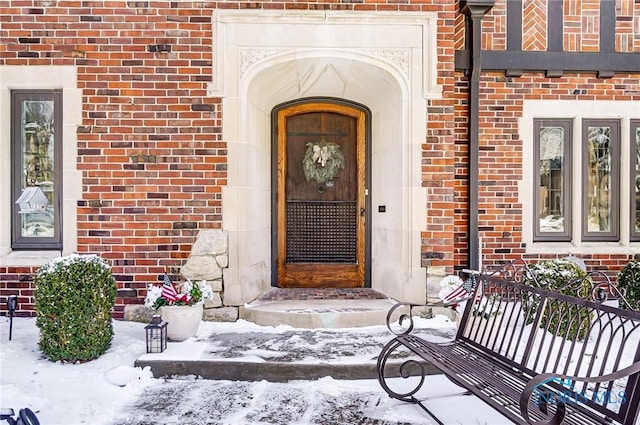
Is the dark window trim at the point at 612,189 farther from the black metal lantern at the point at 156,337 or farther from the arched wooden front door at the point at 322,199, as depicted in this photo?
the black metal lantern at the point at 156,337

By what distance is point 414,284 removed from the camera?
516cm

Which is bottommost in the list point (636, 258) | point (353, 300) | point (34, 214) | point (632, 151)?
point (353, 300)

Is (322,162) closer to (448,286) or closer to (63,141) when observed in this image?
(448,286)

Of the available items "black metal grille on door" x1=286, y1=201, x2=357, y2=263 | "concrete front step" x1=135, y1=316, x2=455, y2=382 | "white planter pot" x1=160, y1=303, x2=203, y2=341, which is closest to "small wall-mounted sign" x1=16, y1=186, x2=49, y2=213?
"white planter pot" x1=160, y1=303, x2=203, y2=341

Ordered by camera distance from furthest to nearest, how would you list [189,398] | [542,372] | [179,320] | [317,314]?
[317,314]
[179,320]
[189,398]
[542,372]

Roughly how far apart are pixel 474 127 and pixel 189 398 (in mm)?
4492

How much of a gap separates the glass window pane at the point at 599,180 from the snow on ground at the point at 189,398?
3.80m

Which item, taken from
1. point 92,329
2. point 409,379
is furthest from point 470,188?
point 92,329

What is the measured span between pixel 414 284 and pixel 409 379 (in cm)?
147

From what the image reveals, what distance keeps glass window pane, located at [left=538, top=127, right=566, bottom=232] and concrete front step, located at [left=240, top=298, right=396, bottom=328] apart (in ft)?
8.65

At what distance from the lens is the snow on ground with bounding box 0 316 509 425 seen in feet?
10.2

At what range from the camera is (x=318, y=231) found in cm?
632

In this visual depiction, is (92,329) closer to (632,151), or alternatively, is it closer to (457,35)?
(457,35)

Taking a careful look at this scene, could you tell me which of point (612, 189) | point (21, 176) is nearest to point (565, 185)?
point (612, 189)
